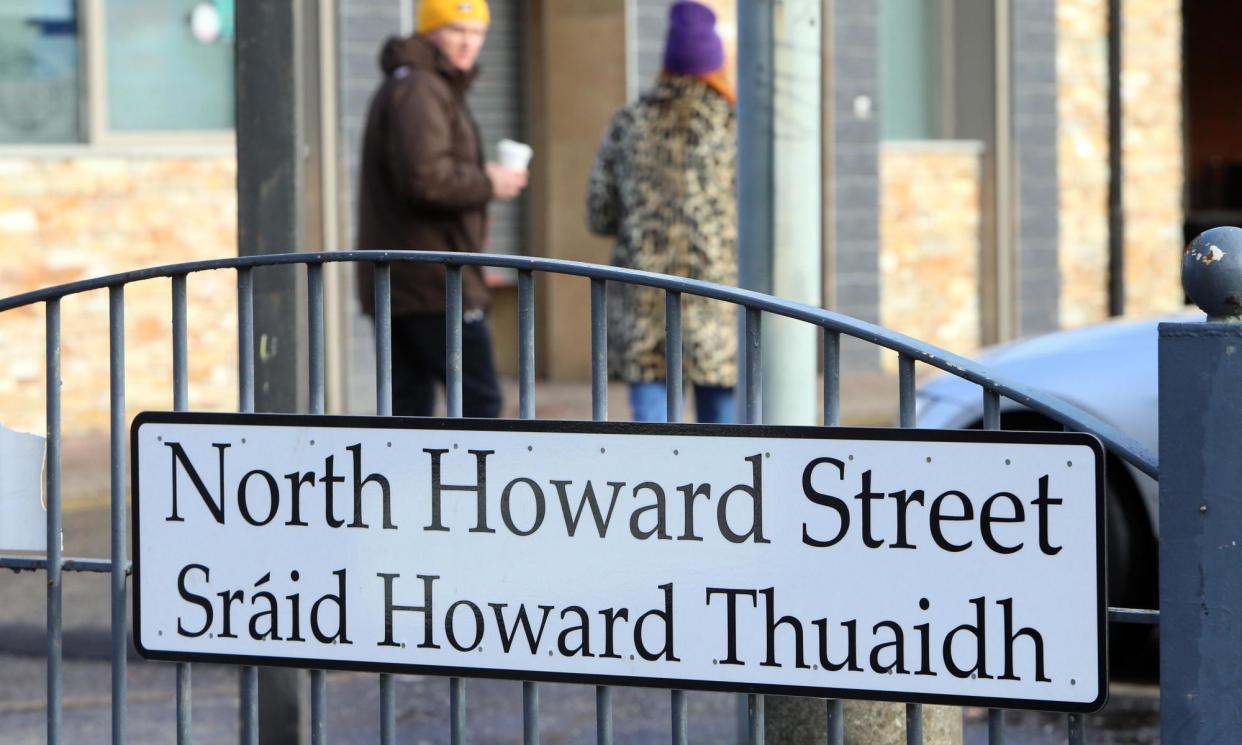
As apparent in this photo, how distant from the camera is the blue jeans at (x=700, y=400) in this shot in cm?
654

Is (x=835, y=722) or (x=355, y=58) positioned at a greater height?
(x=355, y=58)

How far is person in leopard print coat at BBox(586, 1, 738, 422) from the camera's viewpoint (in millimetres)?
6520

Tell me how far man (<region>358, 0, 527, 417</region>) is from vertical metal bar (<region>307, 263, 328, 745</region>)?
337 centimetres

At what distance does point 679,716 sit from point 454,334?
62 centimetres

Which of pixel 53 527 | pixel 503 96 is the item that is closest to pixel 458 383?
pixel 53 527

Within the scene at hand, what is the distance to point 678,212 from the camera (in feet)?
21.5

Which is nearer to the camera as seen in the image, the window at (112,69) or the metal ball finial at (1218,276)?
the metal ball finial at (1218,276)

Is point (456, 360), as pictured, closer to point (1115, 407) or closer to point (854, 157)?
point (1115, 407)

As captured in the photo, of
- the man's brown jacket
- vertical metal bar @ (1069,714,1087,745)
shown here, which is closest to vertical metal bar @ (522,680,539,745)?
vertical metal bar @ (1069,714,1087,745)

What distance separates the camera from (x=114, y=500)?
296 centimetres

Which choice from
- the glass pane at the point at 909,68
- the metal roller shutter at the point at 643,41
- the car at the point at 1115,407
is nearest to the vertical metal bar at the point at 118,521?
the car at the point at 1115,407

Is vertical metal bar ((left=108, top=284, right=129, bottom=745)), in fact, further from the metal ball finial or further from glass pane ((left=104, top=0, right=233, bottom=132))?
glass pane ((left=104, top=0, right=233, bottom=132))

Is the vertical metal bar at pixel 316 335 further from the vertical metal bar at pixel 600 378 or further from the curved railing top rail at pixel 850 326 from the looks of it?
the vertical metal bar at pixel 600 378

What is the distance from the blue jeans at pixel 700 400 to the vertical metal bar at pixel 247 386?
12.0 feet
